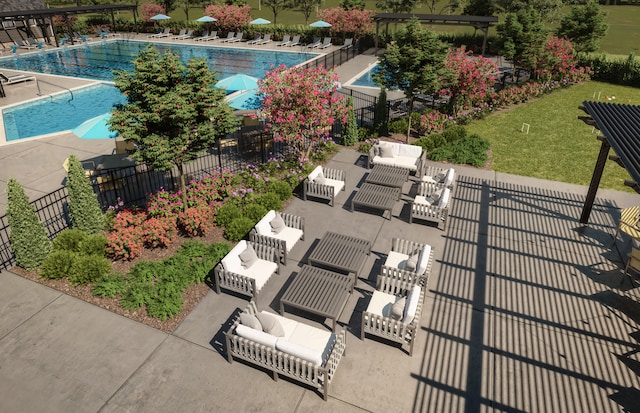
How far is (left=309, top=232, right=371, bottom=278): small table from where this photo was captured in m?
10.3

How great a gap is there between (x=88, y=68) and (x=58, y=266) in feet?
106

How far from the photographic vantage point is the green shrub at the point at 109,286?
32.2ft

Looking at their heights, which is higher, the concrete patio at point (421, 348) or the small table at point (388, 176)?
the small table at point (388, 176)

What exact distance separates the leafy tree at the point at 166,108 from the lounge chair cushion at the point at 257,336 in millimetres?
5394

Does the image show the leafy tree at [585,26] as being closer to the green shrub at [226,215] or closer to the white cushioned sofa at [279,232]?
the white cushioned sofa at [279,232]

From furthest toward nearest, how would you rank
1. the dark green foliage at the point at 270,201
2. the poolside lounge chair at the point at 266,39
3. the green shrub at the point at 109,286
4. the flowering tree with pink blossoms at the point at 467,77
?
the poolside lounge chair at the point at 266,39, the flowering tree with pink blossoms at the point at 467,77, the dark green foliage at the point at 270,201, the green shrub at the point at 109,286

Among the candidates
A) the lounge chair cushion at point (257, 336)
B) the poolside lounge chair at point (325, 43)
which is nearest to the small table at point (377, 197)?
the lounge chair cushion at point (257, 336)

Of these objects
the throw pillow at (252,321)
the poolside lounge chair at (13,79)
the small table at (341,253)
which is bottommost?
the small table at (341,253)

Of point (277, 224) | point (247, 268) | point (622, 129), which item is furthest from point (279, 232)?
point (622, 129)

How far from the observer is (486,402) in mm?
7379

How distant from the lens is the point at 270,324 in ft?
25.9

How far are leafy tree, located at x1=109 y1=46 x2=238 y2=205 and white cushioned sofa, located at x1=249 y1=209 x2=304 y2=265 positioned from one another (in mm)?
2948

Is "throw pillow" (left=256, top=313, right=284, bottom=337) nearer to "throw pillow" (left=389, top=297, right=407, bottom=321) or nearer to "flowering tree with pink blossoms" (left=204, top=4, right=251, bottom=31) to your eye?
"throw pillow" (left=389, top=297, right=407, bottom=321)

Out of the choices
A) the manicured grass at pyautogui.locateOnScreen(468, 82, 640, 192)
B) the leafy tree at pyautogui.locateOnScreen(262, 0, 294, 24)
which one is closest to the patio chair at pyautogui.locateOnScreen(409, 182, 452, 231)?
the manicured grass at pyautogui.locateOnScreen(468, 82, 640, 192)
